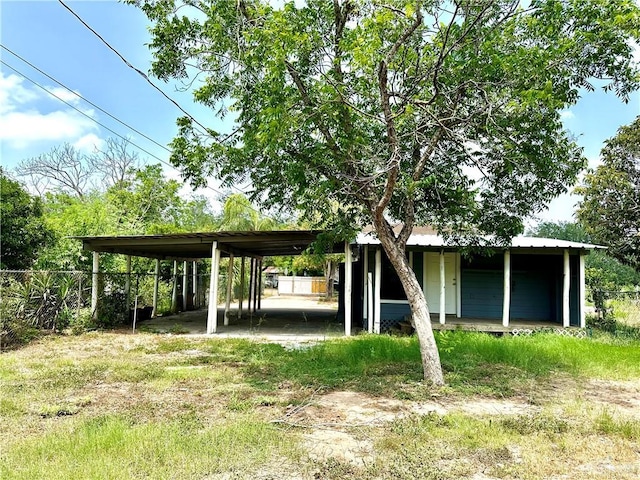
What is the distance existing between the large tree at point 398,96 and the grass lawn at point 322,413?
1372mm

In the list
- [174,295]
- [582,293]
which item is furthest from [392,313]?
[174,295]

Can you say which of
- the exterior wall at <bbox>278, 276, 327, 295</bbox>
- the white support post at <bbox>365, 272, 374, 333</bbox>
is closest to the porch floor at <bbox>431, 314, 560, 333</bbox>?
the white support post at <bbox>365, 272, 374, 333</bbox>

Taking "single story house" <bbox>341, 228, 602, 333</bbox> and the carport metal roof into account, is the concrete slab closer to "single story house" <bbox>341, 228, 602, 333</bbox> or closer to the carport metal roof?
"single story house" <bbox>341, 228, 602, 333</bbox>

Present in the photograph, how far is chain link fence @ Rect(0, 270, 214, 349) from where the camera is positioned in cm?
937

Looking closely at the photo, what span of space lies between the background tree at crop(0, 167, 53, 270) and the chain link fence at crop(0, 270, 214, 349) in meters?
2.50

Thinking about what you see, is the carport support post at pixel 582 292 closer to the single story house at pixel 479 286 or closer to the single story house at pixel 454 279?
the single story house at pixel 454 279

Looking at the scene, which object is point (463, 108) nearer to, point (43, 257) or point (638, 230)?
point (638, 230)

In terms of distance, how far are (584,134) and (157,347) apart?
8.76 metres

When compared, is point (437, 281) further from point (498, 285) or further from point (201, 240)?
point (201, 240)

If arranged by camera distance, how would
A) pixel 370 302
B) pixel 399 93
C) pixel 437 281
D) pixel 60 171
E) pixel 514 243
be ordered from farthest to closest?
pixel 60 171 → pixel 437 281 → pixel 370 302 → pixel 514 243 → pixel 399 93

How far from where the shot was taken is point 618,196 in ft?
41.8

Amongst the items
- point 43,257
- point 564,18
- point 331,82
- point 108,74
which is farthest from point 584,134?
point 43,257

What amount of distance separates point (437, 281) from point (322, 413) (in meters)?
8.33

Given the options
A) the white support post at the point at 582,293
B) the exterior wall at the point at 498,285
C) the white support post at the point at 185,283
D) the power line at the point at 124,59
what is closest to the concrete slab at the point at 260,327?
the white support post at the point at 185,283
